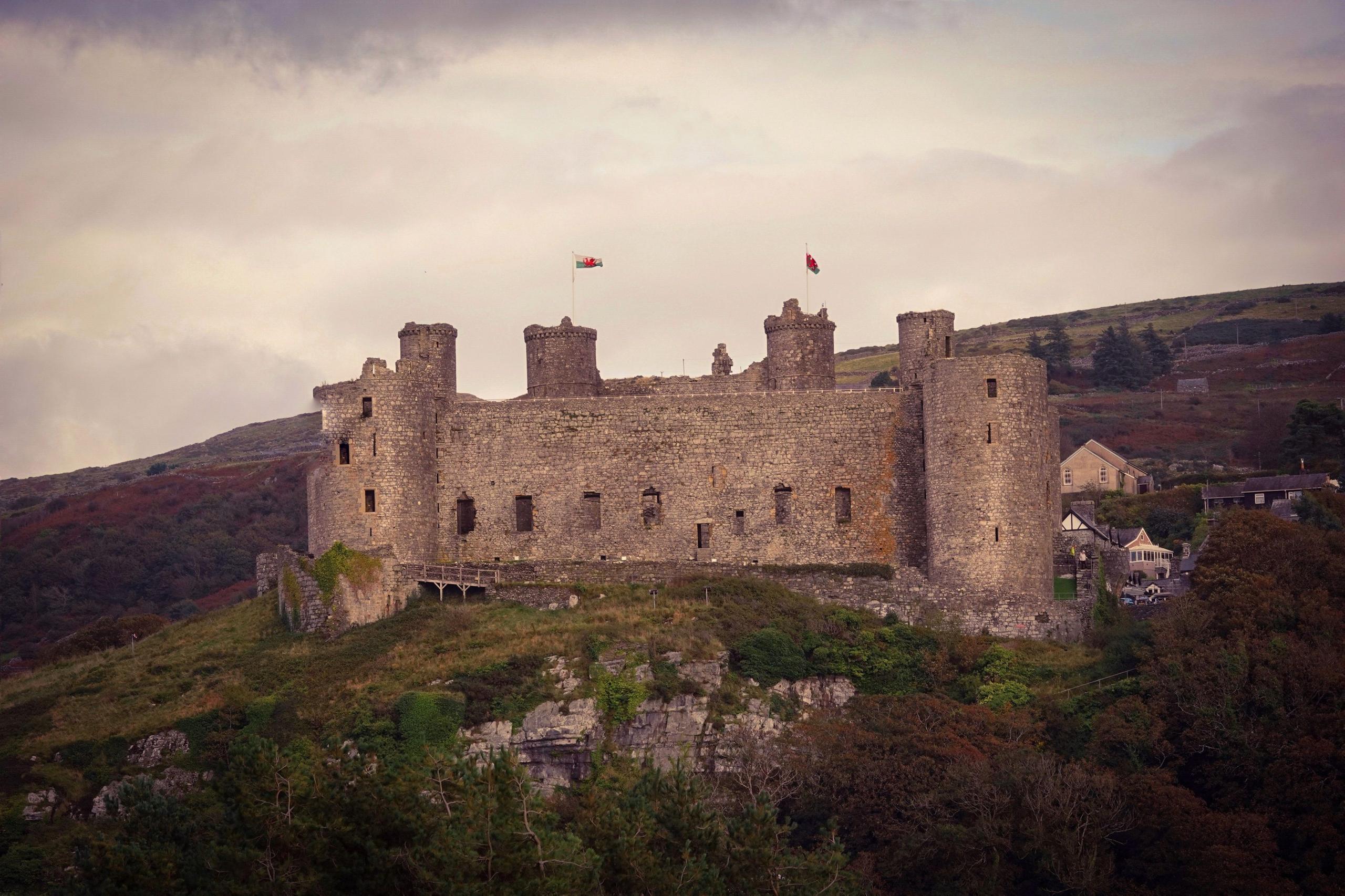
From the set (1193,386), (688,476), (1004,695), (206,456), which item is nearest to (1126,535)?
(688,476)

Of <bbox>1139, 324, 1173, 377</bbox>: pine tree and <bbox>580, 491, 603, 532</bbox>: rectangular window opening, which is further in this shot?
<bbox>1139, 324, 1173, 377</bbox>: pine tree

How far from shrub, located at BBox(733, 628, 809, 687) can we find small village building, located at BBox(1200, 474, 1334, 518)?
27.8 m

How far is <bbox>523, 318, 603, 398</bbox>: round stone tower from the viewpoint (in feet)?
159

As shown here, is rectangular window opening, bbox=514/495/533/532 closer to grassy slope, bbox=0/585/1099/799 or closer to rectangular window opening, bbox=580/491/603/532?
rectangular window opening, bbox=580/491/603/532

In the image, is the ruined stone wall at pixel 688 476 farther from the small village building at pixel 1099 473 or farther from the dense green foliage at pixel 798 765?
the small village building at pixel 1099 473

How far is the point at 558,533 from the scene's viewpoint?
150 ft

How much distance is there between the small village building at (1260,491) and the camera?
2525 inches

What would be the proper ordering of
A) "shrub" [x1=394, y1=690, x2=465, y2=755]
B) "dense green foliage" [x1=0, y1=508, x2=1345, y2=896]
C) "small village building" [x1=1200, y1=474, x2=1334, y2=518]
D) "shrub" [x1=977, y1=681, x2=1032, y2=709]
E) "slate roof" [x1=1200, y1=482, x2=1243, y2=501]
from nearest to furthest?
1. "dense green foliage" [x1=0, y1=508, x2=1345, y2=896]
2. "shrub" [x1=394, y1=690, x2=465, y2=755]
3. "shrub" [x1=977, y1=681, x2=1032, y2=709]
4. "small village building" [x1=1200, y1=474, x2=1334, y2=518]
5. "slate roof" [x1=1200, y1=482, x2=1243, y2=501]

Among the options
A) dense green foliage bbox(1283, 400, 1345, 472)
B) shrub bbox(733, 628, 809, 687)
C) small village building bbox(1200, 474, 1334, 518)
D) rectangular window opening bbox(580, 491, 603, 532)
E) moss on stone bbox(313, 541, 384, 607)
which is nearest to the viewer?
shrub bbox(733, 628, 809, 687)

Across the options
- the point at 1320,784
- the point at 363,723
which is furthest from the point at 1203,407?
the point at 363,723

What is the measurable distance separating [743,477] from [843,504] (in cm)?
281

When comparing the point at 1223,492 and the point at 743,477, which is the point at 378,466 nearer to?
the point at 743,477

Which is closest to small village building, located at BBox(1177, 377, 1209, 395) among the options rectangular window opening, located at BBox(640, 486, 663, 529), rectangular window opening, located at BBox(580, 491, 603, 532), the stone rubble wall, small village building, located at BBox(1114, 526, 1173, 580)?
small village building, located at BBox(1114, 526, 1173, 580)

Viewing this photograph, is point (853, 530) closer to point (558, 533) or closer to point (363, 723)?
point (558, 533)
